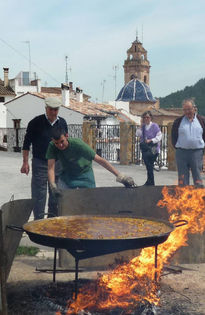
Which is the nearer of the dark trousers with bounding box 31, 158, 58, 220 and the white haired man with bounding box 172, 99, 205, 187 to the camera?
the dark trousers with bounding box 31, 158, 58, 220

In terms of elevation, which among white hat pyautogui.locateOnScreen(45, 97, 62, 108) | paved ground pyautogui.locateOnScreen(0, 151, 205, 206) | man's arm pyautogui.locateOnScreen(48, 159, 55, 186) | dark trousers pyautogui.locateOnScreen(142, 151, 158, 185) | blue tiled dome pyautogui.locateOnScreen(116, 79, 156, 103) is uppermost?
blue tiled dome pyautogui.locateOnScreen(116, 79, 156, 103)

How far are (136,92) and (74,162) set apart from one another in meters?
94.3

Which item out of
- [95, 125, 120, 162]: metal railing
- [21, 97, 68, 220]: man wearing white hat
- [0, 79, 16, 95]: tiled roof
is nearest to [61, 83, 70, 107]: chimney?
→ [95, 125, 120, 162]: metal railing

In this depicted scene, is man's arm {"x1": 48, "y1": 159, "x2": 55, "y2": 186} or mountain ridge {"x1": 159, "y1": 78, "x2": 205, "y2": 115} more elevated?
mountain ridge {"x1": 159, "y1": 78, "x2": 205, "y2": 115}

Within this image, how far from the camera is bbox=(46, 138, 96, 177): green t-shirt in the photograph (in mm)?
5113

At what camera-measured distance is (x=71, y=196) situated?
16.4 feet

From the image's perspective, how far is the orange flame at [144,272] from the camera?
4289 millimetres

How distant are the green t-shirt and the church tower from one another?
103 metres

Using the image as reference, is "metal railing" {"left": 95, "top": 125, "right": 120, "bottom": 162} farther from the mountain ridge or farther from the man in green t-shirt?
the mountain ridge

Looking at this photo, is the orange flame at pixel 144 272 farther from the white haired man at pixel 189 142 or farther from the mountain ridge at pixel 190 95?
the mountain ridge at pixel 190 95

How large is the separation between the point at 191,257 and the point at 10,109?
4055 centimetres

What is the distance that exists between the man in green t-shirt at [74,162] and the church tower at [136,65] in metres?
103

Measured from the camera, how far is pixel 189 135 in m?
7.68

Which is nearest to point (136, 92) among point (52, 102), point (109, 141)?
point (109, 141)
